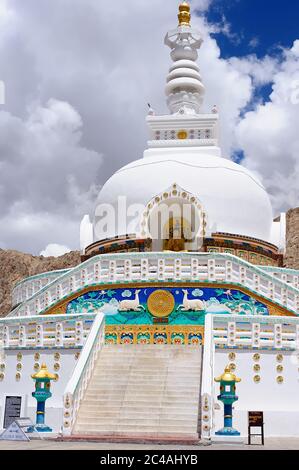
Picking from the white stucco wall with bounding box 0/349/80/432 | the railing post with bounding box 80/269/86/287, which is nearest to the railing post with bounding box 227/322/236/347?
the white stucco wall with bounding box 0/349/80/432

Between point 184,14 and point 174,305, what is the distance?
57.5 feet

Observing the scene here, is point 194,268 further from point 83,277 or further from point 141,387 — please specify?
point 141,387

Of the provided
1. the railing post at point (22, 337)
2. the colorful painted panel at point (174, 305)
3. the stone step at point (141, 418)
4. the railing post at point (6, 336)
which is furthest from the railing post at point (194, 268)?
the stone step at point (141, 418)

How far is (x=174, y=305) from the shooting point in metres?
17.2

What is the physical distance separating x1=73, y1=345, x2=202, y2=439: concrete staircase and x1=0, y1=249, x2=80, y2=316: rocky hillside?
1992 inches

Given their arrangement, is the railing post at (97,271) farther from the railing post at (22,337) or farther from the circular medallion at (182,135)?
the circular medallion at (182,135)

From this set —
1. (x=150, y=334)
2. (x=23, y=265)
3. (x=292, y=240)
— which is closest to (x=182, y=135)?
(x=150, y=334)

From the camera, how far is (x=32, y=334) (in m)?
16.5

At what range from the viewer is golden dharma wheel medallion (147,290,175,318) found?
17.1 m

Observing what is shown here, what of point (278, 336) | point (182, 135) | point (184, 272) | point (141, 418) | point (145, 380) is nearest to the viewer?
point (141, 418)

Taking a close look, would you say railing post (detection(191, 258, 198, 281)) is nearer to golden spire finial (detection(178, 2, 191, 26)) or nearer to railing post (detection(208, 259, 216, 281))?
railing post (detection(208, 259, 216, 281))

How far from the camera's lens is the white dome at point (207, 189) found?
73.2ft

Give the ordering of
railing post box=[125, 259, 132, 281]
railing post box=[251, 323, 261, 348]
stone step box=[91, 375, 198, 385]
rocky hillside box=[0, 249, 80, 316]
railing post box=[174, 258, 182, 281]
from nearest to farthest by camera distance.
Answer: stone step box=[91, 375, 198, 385]
railing post box=[251, 323, 261, 348]
railing post box=[174, 258, 182, 281]
railing post box=[125, 259, 132, 281]
rocky hillside box=[0, 249, 80, 316]
